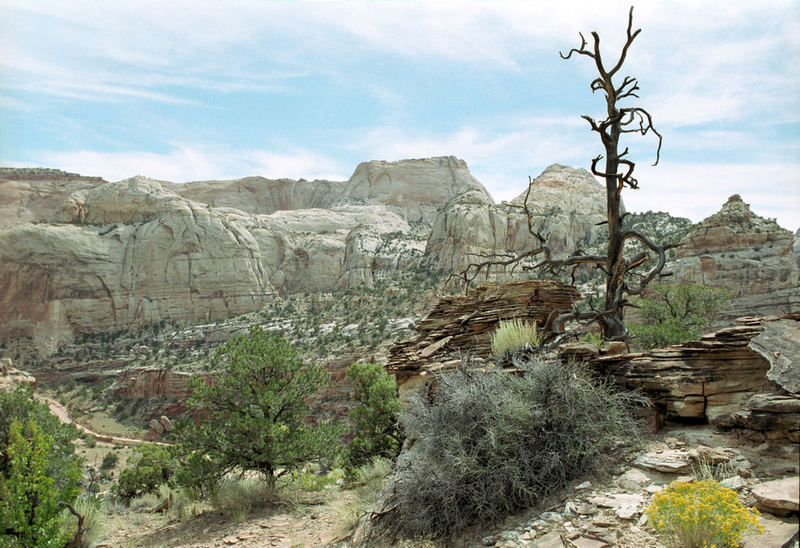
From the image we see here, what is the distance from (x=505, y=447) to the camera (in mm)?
5250

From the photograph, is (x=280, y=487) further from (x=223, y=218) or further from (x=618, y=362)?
(x=223, y=218)

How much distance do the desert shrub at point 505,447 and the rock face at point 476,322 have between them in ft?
8.36

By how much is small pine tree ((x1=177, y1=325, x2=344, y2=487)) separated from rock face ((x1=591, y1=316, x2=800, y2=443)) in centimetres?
727

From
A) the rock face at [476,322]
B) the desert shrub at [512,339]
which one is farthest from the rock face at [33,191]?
the desert shrub at [512,339]

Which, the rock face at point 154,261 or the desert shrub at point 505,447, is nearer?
the desert shrub at point 505,447

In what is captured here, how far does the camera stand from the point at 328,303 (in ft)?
183

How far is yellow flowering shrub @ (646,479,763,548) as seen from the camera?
3.61 metres

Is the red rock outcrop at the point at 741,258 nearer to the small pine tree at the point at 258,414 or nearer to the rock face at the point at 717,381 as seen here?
the small pine tree at the point at 258,414

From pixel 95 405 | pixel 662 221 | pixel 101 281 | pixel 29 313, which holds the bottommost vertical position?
pixel 95 405

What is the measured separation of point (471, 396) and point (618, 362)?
193 cm

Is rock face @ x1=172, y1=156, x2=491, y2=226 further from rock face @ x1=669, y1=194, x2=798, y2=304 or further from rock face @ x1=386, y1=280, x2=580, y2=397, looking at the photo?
rock face @ x1=386, y1=280, x2=580, y2=397

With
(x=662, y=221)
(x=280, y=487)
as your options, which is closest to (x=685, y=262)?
(x=662, y=221)

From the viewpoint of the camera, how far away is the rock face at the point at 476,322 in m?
8.88

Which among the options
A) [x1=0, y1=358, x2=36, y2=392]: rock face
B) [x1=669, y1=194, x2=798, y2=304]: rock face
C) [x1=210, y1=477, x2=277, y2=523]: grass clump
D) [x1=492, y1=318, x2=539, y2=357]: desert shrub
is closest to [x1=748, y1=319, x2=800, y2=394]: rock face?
[x1=492, y1=318, x2=539, y2=357]: desert shrub
